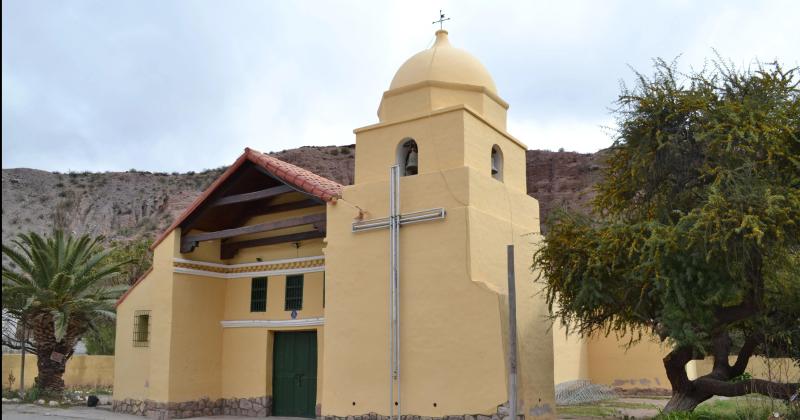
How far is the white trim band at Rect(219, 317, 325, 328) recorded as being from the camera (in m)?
18.9

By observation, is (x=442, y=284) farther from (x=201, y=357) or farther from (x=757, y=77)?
(x=201, y=357)

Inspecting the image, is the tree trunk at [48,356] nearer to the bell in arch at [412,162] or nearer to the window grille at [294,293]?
the window grille at [294,293]

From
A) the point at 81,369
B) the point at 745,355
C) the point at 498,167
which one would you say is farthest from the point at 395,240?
the point at 81,369

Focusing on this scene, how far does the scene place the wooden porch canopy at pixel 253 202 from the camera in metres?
17.7

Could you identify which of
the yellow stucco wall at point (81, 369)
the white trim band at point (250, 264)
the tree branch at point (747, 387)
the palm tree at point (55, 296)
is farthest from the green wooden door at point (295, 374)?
the yellow stucco wall at point (81, 369)

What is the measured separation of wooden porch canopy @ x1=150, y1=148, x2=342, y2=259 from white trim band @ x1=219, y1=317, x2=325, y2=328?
1984mm

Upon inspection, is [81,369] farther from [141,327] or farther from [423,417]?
[423,417]

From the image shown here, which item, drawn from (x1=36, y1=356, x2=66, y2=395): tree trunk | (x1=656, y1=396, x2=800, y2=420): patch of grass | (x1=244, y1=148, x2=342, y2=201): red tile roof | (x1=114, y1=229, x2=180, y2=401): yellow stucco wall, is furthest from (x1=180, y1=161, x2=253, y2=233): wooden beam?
(x1=656, y1=396, x2=800, y2=420): patch of grass

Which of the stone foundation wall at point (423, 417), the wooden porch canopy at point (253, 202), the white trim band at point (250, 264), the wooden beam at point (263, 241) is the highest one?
the wooden porch canopy at point (253, 202)

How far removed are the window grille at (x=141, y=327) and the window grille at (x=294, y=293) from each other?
3.98 meters

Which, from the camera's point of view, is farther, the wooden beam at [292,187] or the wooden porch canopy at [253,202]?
the wooden porch canopy at [253,202]

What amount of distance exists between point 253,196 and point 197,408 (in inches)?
238

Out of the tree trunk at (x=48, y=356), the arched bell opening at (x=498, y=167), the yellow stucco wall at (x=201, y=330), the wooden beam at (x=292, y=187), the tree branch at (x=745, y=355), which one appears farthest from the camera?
the tree trunk at (x=48, y=356)

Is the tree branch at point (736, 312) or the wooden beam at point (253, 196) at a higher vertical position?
the wooden beam at point (253, 196)
